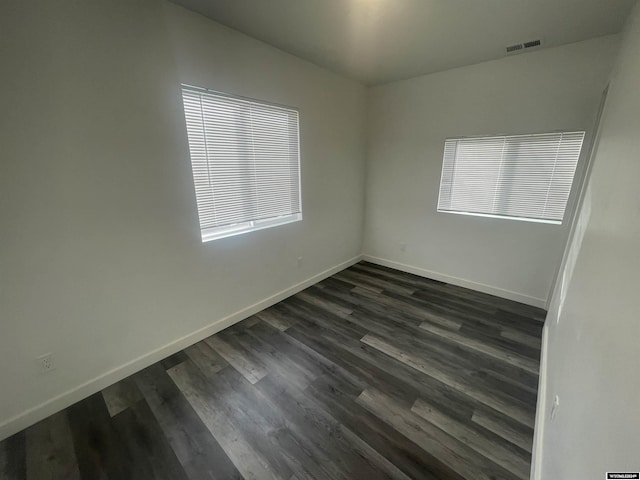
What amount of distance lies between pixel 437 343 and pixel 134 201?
111 inches

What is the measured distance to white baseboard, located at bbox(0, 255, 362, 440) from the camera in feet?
5.25

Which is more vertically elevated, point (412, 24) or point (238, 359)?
point (412, 24)

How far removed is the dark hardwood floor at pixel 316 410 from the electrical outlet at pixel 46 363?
0.33 m

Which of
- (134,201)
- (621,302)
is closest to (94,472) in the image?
(134,201)

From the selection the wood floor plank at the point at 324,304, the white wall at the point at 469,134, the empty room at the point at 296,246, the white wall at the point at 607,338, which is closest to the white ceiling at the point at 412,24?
the empty room at the point at 296,246

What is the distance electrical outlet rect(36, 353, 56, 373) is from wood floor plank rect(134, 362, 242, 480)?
0.53 metres

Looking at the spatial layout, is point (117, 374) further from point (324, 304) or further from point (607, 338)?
point (607, 338)

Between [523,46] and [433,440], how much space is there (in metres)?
3.41

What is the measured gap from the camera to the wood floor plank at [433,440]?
136 centimetres

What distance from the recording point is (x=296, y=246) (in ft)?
10.5

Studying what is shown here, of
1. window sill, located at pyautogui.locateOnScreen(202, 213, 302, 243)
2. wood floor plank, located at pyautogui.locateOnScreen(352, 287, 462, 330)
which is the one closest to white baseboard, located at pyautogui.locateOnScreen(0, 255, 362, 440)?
window sill, located at pyautogui.locateOnScreen(202, 213, 302, 243)

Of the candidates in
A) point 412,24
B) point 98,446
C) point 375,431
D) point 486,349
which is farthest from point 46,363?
point 412,24

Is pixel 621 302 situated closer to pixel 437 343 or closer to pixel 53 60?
pixel 437 343

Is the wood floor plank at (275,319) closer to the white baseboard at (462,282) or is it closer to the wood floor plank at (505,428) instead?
the wood floor plank at (505,428)
